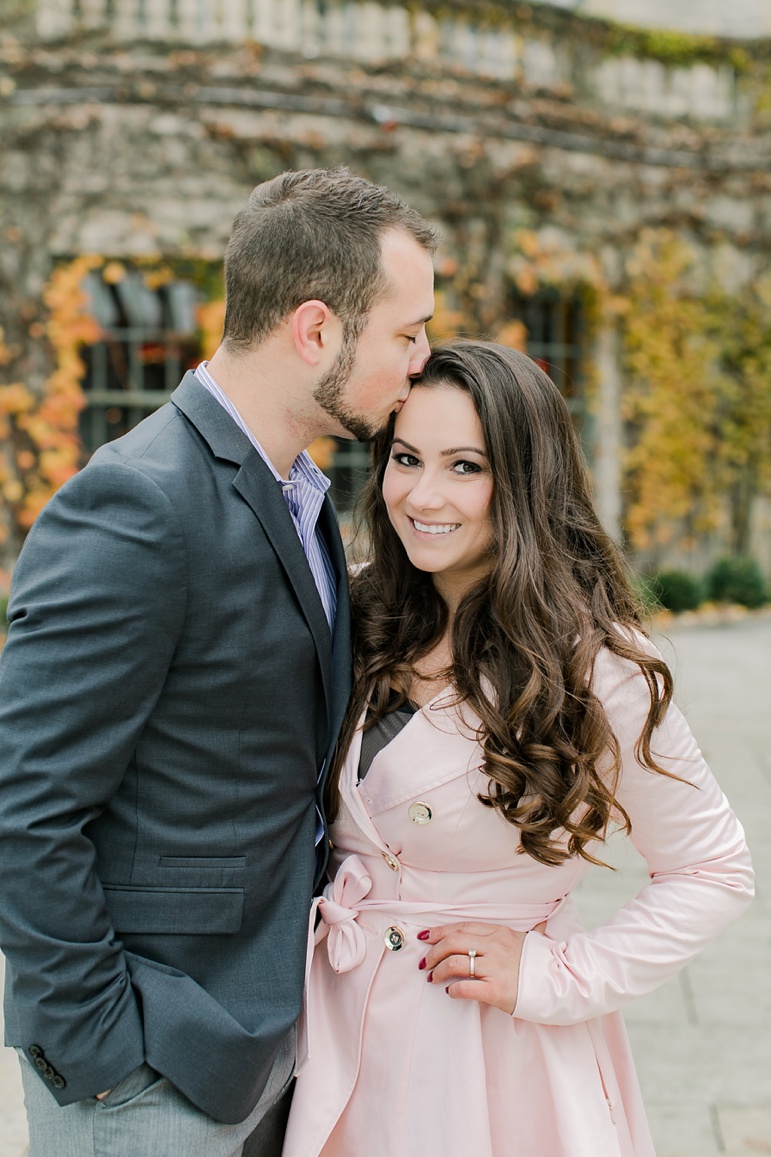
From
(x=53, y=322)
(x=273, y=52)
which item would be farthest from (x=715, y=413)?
(x=53, y=322)

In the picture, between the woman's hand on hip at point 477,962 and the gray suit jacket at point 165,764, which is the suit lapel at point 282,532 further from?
the woman's hand on hip at point 477,962

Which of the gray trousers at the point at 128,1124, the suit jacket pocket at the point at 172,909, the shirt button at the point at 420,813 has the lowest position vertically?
the gray trousers at the point at 128,1124

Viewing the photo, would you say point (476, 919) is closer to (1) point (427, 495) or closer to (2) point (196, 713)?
(2) point (196, 713)

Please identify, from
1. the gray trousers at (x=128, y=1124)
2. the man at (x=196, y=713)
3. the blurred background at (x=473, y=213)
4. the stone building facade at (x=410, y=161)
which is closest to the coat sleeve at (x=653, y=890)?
the man at (x=196, y=713)

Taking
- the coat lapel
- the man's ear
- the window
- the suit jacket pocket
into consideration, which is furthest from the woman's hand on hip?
the window

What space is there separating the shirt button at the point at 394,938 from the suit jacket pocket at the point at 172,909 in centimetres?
35

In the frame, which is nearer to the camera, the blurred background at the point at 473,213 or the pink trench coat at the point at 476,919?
the pink trench coat at the point at 476,919

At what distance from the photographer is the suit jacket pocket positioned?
5.75 feet

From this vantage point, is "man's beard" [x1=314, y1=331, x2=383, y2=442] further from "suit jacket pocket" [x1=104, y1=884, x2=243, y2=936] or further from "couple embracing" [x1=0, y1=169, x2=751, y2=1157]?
"suit jacket pocket" [x1=104, y1=884, x2=243, y2=936]

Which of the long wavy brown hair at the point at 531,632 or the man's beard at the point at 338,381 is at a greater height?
the man's beard at the point at 338,381

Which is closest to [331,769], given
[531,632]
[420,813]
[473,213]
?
[420,813]

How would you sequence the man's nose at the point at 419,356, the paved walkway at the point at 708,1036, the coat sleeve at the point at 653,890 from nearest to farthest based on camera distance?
the coat sleeve at the point at 653,890 < the man's nose at the point at 419,356 < the paved walkway at the point at 708,1036

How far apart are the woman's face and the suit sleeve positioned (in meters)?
0.57

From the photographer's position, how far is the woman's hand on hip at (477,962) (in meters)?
1.91
